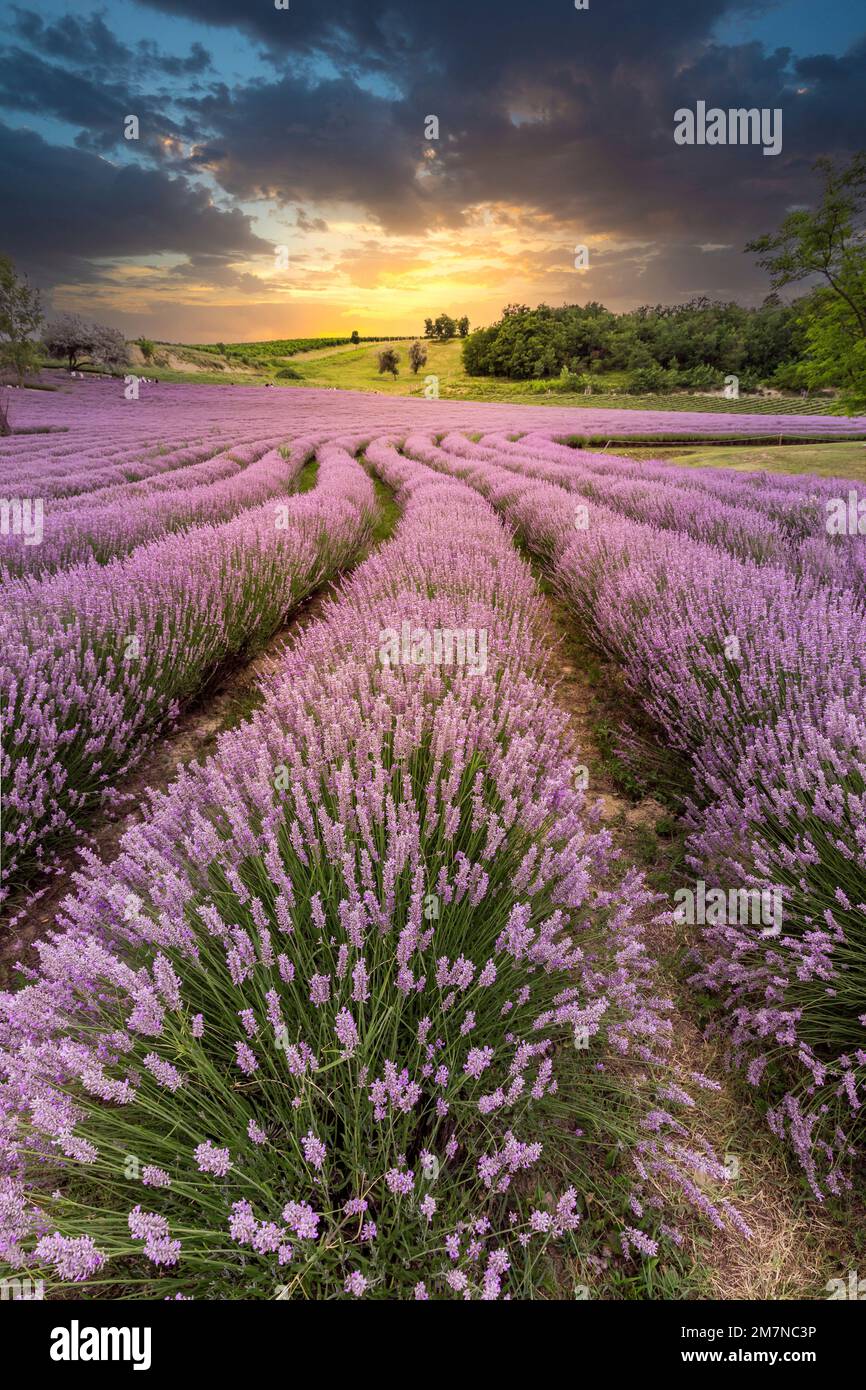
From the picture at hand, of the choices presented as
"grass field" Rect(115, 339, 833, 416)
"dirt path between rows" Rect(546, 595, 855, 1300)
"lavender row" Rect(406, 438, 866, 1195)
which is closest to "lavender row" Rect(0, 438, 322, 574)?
"lavender row" Rect(406, 438, 866, 1195)

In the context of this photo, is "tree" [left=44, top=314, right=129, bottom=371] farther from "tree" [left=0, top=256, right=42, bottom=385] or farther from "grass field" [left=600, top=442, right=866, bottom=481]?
"grass field" [left=600, top=442, right=866, bottom=481]

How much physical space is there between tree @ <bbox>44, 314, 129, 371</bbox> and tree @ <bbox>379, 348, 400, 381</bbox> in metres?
20.2

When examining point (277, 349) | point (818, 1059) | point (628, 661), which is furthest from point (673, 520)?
point (277, 349)

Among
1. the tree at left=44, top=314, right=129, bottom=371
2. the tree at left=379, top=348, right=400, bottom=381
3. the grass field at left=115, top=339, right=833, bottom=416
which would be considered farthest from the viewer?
the tree at left=379, top=348, right=400, bottom=381

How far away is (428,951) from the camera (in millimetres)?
1422

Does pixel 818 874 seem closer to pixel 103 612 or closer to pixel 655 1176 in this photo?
pixel 655 1176

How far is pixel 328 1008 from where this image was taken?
125cm

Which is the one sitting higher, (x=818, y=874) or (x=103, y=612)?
(x=103, y=612)

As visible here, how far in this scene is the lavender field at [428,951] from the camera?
3.53 feet

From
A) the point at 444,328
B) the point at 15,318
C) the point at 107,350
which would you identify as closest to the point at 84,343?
the point at 107,350

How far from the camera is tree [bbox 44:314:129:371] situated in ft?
116

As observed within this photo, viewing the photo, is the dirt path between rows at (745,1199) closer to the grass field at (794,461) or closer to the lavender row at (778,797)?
the lavender row at (778,797)

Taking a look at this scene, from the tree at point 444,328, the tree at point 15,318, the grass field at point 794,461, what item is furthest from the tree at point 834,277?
the tree at point 444,328

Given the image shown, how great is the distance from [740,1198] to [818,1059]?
17.6 inches
